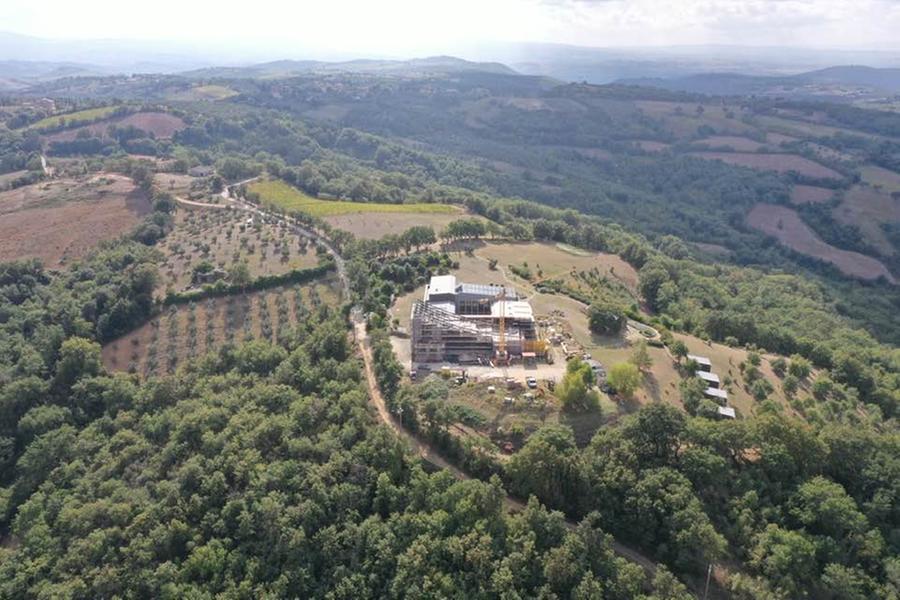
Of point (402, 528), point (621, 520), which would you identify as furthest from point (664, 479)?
point (402, 528)

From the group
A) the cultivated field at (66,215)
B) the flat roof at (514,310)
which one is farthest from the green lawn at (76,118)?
the flat roof at (514,310)

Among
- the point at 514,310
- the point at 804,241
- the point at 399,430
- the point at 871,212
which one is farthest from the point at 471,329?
the point at 871,212

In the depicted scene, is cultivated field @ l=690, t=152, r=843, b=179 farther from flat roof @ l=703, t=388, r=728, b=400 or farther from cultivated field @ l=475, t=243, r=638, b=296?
flat roof @ l=703, t=388, r=728, b=400

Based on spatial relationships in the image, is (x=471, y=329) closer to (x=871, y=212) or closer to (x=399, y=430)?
(x=399, y=430)

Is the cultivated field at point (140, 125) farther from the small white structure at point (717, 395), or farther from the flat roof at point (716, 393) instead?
the small white structure at point (717, 395)

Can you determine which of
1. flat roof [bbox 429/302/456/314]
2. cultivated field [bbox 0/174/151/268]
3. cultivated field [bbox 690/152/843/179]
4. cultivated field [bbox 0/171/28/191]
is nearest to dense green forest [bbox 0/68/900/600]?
flat roof [bbox 429/302/456/314]

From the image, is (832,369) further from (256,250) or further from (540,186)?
(540,186)
